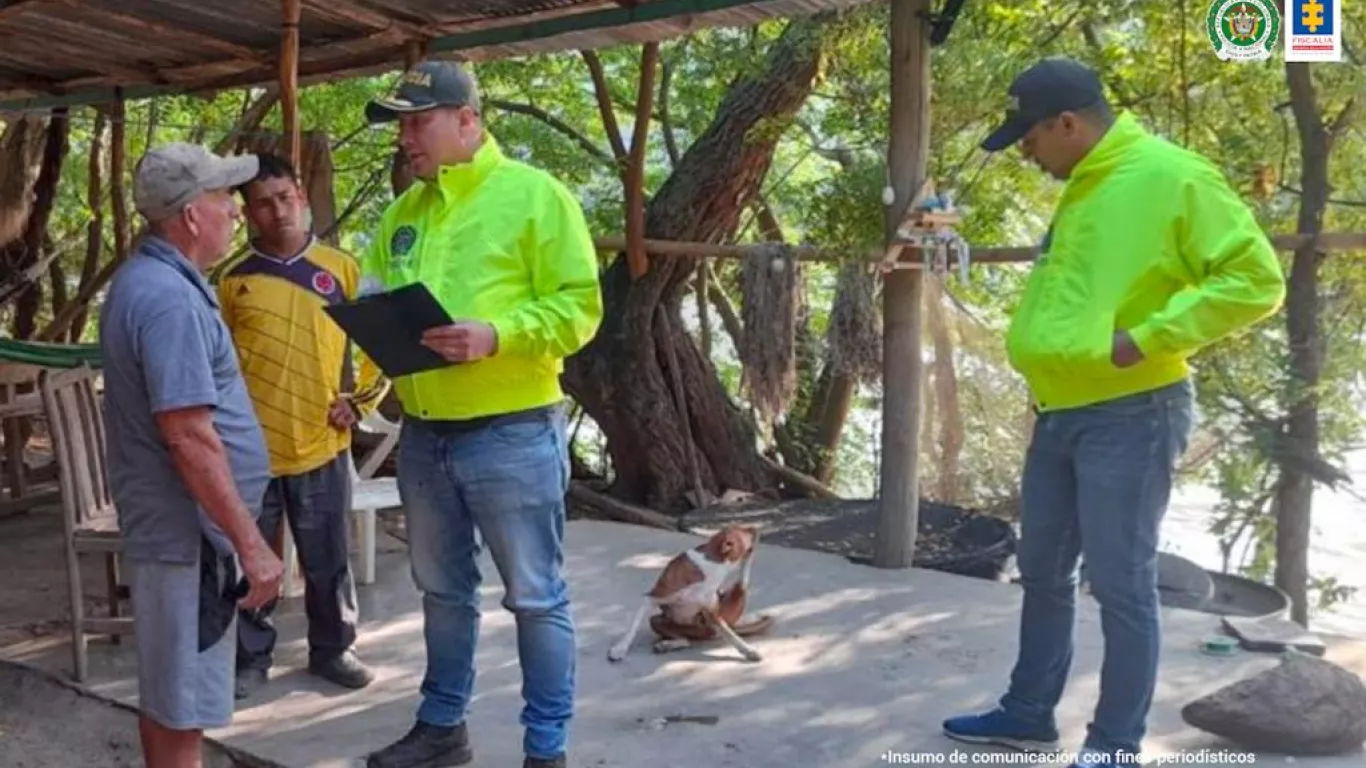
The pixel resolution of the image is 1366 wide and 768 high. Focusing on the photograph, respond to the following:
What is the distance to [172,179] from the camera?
2268 mm

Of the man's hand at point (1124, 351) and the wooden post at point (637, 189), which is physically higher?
the wooden post at point (637, 189)

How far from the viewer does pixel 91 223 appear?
26.4 feet

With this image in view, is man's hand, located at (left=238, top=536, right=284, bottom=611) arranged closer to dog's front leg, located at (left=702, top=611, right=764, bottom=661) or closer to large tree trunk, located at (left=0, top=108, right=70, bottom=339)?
dog's front leg, located at (left=702, top=611, right=764, bottom=661)

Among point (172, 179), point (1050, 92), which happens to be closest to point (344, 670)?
point (172, 179)

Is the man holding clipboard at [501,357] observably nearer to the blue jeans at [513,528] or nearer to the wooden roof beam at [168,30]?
the blue jeans at [513,528]

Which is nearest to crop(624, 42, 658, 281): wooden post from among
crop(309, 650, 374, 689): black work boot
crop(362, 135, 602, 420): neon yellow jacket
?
crop(309, 650, 374, 689): black work boot

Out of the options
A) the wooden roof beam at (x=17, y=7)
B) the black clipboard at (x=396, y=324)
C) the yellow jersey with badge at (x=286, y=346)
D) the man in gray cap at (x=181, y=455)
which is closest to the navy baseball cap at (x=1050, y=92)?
the black clipboard at (x=396, y=324)

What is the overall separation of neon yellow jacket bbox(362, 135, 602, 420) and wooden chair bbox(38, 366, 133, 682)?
128 centimetres

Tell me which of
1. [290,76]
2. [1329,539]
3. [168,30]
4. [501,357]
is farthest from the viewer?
[1329,539]

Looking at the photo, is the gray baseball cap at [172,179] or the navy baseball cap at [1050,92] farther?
the navy baseball cap at [1050,92]

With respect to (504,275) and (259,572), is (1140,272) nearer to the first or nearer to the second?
(504,275)

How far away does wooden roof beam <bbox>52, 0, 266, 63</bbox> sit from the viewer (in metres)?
4.74

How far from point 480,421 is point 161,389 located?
24.5 inches

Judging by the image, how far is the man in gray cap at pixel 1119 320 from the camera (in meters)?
2.36
